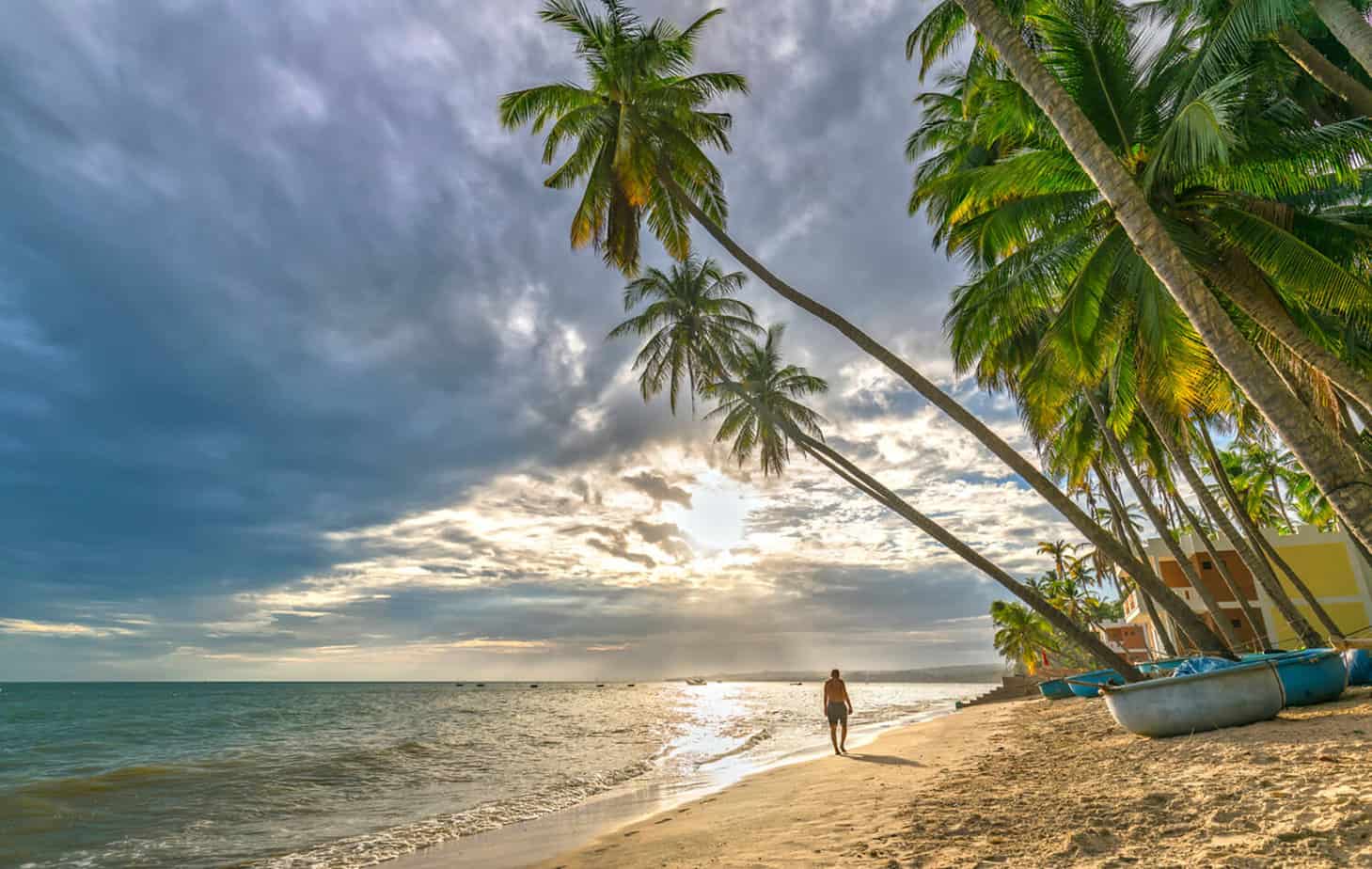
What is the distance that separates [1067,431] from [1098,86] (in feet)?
36.4

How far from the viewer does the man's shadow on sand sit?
417 inches

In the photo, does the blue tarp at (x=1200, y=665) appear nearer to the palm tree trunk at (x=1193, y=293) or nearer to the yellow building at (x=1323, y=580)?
the palm tree trunk at (x=1193, y=293)

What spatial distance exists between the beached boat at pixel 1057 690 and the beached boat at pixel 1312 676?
469 inches

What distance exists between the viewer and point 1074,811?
5211 mm

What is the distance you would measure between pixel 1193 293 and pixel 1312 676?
7.09 meters

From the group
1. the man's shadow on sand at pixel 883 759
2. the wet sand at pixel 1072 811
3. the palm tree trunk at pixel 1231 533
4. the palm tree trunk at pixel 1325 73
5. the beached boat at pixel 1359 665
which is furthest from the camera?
the palm tree trunk at pixel 1231 533

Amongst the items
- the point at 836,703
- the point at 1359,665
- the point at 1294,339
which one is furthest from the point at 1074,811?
the point at 1359,665

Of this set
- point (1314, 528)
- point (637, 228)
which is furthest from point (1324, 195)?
point (1314, 528)

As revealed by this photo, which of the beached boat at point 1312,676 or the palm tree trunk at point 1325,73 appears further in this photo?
the beached boat at point 1312,676

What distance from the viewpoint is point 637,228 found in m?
14.6

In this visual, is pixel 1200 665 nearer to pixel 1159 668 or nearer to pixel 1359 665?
pixel 1359 665

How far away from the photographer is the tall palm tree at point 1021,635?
118ft

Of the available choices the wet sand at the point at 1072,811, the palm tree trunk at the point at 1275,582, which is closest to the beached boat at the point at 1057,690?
the palm tree trunk at the point at 1275,582

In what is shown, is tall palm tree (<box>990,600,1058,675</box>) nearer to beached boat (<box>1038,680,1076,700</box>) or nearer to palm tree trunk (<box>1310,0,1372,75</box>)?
beached boat (<box>1038,680,1076,700</box>)
